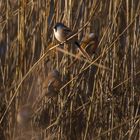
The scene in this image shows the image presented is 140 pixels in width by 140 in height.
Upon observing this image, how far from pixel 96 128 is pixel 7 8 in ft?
2.41

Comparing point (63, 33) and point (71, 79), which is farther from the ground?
point (63, 33)

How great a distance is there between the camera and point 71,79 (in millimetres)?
2369

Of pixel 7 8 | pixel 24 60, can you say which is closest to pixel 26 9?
pixel 7 8

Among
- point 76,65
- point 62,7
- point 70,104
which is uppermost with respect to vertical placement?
point 62,7

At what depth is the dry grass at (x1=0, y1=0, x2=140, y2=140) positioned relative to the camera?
2.36m

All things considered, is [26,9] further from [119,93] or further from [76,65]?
[119,93]

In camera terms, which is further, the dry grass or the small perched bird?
the dry grass

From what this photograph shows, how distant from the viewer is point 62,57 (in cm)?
244

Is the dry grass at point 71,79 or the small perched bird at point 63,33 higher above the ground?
the small perched bird at point 63,33

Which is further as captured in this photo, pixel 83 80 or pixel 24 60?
pixel 83 80

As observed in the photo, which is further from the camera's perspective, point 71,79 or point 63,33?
point 71,79

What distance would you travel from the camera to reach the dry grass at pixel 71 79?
236 centimetres

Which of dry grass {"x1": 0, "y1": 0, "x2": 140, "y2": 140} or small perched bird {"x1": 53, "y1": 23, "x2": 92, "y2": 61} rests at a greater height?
small perched bird {"x1": 53, "y1": 23, "x2": 92, "y2": 61}

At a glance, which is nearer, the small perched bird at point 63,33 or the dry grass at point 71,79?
the small perched bird at point 63,33
